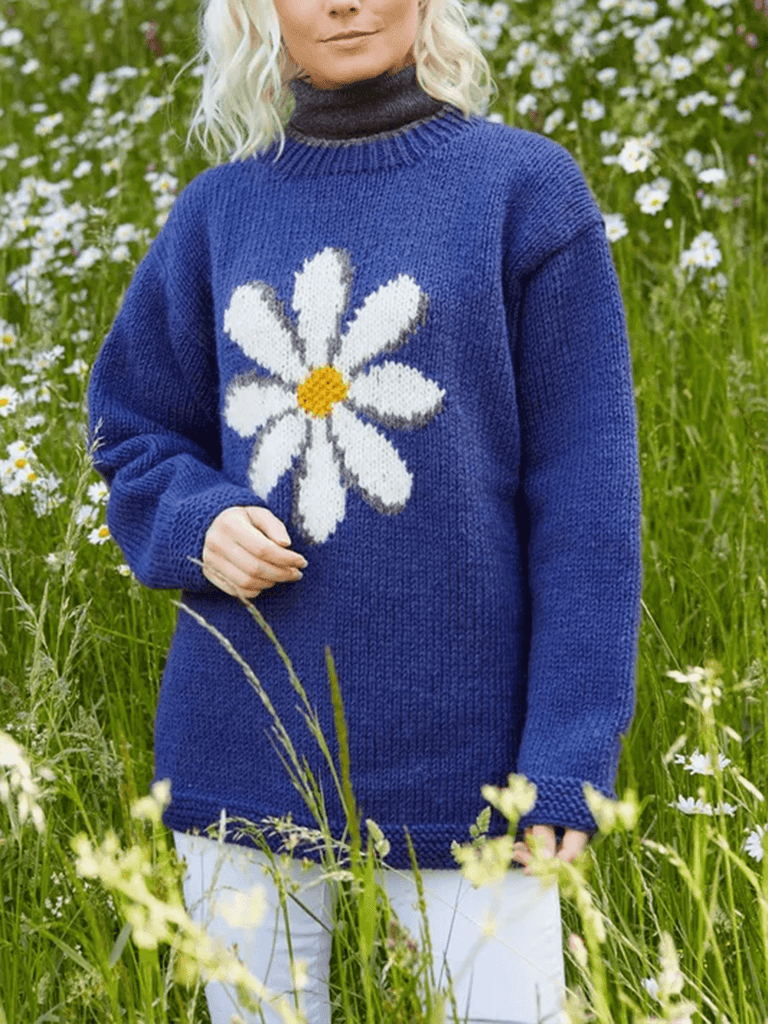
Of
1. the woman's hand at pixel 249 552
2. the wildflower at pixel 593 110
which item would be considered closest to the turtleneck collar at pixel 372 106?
the woman's hand at pixel 249 552

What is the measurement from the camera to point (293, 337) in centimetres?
164

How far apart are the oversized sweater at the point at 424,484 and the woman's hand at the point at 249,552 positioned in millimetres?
24

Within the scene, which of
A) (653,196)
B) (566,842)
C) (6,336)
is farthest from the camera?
(653,196)

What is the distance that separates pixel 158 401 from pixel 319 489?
0.36 m

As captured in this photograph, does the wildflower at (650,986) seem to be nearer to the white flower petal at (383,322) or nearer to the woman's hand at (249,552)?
the woman's hand at (249,552)

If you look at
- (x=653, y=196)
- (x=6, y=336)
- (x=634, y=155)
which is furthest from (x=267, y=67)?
(x=653, y=196)

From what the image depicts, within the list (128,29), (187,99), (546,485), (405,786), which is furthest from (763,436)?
(128,29)

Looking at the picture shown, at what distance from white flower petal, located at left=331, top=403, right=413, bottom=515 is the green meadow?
1.13 feet

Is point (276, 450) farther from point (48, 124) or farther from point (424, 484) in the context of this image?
point (48, 124)

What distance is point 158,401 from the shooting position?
186cm

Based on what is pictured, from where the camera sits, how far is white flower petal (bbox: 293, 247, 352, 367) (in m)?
1.62

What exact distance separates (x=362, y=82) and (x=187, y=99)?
377 cm

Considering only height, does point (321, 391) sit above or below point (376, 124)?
below

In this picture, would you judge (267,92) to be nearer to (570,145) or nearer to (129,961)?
(129,961)
